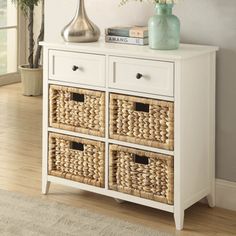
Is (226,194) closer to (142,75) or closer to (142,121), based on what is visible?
(142,121)

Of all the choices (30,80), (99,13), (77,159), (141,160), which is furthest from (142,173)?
(30,80)

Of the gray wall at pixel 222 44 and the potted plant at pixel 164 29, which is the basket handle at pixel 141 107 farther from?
the gray wall at pixel 222 44

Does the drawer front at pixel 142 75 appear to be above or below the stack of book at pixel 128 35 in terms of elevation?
below

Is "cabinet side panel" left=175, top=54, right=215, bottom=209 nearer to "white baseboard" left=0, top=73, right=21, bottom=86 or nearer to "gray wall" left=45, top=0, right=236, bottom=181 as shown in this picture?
"gray wall" left=45, top=0, right=236, bottom=181

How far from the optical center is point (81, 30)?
3533mm

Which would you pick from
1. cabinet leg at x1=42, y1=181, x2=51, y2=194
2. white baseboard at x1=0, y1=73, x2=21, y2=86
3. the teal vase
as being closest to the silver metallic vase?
the teal vase

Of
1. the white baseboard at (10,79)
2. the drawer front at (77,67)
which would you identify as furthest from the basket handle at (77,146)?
the white baseboard at (10,79)

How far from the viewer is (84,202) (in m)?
3.60

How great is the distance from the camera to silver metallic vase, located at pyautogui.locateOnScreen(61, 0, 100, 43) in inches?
139

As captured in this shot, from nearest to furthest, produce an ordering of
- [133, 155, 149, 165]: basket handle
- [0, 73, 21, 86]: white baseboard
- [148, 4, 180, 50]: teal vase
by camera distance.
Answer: [148, 4, 180, 50]: teal vase
[133, 155, 149, 165]: basket handle
[0, 73, 21, 86]: white baseboard

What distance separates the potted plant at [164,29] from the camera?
3238 millimetres

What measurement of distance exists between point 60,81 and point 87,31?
0.32 metres

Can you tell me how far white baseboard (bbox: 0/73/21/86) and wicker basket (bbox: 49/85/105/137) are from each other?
371 centimetres

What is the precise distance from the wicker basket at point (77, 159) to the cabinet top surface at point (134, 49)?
50cm
